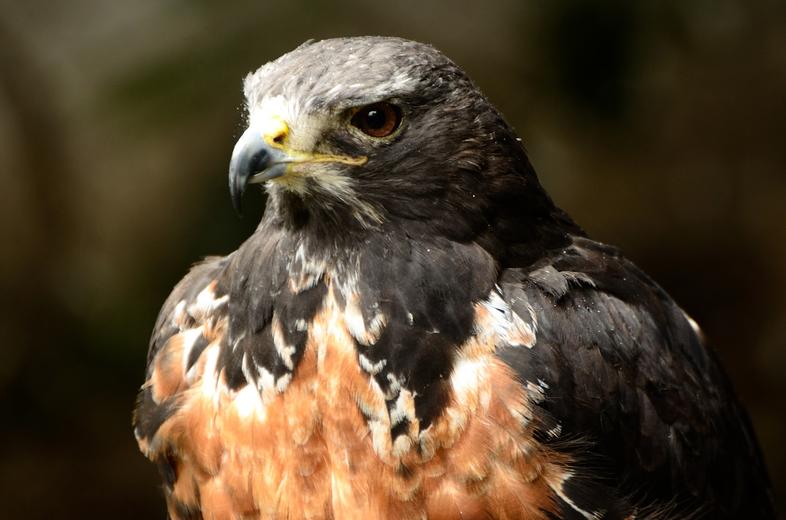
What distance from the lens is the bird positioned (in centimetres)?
283

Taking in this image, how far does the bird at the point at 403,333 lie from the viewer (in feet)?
9.30

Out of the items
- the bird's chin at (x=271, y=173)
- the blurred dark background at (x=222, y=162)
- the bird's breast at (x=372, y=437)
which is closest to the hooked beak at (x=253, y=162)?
the bird's chin at (x=271, y=173)

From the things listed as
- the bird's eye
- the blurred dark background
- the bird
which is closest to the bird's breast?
the bird

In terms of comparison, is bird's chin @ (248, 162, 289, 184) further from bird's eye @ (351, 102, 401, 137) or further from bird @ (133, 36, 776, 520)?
bird's eye @ (351, 102, 401, 137)

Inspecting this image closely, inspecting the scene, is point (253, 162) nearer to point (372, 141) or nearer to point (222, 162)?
point (372, 141)

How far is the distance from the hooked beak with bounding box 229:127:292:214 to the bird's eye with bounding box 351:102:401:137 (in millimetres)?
210

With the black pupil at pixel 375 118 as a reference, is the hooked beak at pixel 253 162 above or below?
below

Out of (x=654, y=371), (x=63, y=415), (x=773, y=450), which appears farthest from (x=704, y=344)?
(x=63, y=415)

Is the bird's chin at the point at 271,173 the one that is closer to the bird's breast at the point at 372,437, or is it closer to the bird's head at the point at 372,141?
the bird's head at the point at 372,141

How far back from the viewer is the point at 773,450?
643cm

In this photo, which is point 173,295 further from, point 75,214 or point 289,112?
point 75,214

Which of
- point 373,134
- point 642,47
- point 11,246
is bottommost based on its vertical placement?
point 11,246

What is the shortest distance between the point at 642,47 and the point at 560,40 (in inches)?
15.0

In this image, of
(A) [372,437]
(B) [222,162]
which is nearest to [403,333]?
(A) [372,437]
